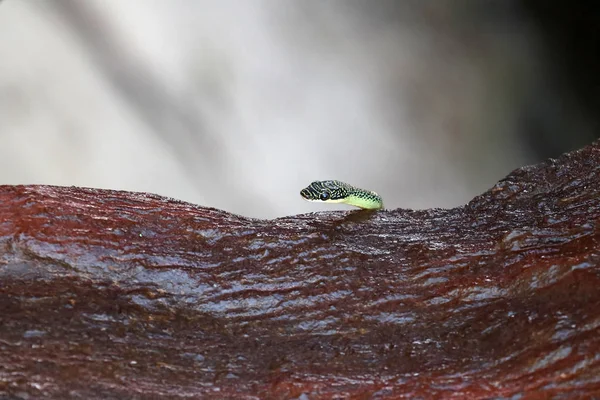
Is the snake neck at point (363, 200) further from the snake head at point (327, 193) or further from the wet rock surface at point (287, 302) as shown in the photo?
the wet rock surface at point (287, 302)

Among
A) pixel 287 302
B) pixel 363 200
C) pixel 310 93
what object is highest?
pixel 310 93

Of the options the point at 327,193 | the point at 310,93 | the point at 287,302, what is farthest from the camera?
the point at 310,93

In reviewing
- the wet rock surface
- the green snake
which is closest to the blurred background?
the green snake

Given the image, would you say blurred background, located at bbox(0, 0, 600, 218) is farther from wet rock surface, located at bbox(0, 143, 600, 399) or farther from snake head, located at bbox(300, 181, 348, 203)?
wet rock surface, located at bbox(0, 143, 600, 399)

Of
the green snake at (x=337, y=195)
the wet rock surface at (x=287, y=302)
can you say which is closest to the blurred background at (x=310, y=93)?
the green snake at (x=337, y=195)

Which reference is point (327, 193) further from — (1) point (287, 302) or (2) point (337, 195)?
(1) point (287, 302)

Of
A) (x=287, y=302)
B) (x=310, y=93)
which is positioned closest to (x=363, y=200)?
(x=287, y=302)
